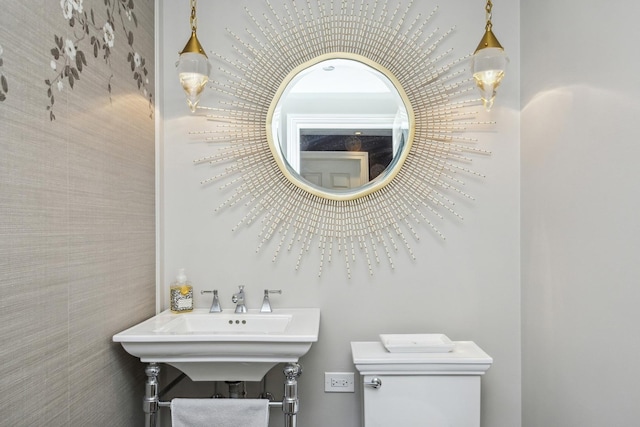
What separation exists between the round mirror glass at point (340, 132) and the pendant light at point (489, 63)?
0.38 meters

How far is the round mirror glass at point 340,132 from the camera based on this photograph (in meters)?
2.10

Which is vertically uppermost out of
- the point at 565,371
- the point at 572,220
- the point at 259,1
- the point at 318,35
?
the point at 259,1

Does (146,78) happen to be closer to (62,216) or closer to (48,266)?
(62,216)

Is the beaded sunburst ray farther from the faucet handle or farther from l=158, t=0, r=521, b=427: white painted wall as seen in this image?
the faucet handle

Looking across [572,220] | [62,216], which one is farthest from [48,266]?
[572,220]

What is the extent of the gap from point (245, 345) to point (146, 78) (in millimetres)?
1187

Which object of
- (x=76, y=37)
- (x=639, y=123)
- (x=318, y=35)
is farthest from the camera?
(x=318, y=35)

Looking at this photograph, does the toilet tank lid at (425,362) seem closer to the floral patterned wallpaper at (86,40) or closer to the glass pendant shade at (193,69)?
the glass pendant shade at (193,69)

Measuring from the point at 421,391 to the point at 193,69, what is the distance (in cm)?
150

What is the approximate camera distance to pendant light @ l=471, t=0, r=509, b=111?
178cm

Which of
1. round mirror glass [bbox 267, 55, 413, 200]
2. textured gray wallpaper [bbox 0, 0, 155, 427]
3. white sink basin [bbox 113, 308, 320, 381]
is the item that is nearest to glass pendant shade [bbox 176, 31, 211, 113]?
textured gray wallpaper [bbox 0, 0, 155, 427]

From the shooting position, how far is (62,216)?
1.38 meters

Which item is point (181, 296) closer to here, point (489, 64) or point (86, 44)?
point (86, 44)

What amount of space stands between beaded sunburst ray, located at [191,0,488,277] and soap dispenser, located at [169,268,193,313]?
13.5 inches
